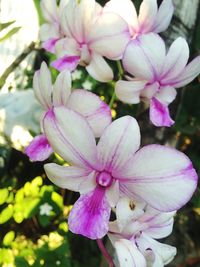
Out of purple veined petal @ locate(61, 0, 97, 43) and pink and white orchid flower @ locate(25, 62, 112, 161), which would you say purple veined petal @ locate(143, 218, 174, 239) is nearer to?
pink and white orchid flower @ locate(25, 62, 112, 161)

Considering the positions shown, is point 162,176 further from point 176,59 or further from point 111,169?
point 176,59

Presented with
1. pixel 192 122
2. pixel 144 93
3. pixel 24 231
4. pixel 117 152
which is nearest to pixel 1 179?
pixel 24 231

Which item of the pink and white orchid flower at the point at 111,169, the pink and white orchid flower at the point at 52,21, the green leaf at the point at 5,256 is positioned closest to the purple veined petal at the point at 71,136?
the pink and white orchid flower at the point at 111,169

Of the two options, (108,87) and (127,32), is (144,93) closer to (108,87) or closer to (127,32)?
(127,32)

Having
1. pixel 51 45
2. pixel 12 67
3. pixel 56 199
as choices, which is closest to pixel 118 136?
pixel 51 45

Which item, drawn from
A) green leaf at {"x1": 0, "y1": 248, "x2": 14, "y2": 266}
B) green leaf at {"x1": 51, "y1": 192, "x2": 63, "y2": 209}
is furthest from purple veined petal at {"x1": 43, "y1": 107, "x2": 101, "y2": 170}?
green leaf at {"x1": 51, "y1": 192, "x2": 63, "y2": 209}
